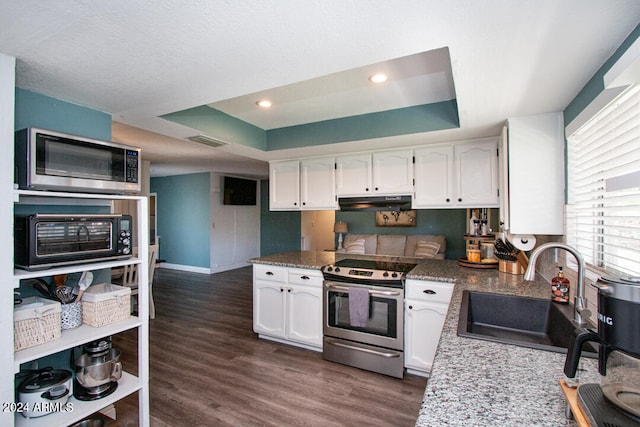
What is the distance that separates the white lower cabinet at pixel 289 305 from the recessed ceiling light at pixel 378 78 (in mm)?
1687

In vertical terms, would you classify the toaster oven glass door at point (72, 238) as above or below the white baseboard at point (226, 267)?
above

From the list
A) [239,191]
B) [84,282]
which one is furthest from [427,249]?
[84,282]

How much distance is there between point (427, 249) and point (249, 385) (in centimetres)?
394

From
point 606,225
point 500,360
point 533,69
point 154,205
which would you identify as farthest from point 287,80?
point 154,205

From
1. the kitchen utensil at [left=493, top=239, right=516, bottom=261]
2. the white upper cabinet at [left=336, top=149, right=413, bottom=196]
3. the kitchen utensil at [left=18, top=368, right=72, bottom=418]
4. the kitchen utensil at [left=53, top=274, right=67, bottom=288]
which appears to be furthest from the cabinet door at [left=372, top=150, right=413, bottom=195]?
the kitchen utensil at [left=18, top=368, right=72, bottom=418]

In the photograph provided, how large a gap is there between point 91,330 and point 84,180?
807 mm

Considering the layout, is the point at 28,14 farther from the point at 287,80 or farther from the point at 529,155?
the point at 529,155

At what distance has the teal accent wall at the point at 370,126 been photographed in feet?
8.18

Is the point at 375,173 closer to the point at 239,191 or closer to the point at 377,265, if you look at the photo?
the point at 377,265

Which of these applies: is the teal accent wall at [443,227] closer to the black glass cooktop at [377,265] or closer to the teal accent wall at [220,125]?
the black glass cooktop at [377,265]

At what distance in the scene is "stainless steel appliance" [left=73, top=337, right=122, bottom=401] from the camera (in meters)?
1.71

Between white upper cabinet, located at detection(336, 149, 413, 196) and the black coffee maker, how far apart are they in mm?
2356

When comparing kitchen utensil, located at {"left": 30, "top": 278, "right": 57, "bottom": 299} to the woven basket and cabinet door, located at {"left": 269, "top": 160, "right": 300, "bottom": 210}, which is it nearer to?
the woven basket

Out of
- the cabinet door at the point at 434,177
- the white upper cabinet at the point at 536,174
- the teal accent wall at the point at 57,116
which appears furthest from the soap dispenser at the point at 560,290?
the teal accent wall at the point at 57,116
